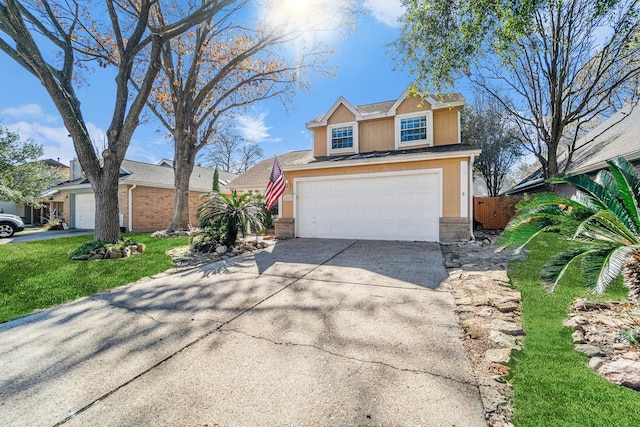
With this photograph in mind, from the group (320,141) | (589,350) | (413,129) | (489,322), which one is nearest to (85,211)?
(320,141)

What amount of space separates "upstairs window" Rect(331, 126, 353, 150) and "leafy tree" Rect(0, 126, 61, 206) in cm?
2103

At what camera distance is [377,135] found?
459 inches

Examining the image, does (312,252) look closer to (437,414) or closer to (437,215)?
(437,215)

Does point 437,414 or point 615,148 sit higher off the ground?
point 615,148

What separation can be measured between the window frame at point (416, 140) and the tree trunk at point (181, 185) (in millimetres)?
9751

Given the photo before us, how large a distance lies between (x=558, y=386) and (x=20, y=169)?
30075mm

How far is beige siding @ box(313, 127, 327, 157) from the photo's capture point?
12539 mm

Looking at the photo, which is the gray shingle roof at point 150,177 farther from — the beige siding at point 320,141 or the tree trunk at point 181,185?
the beige siding at point 320,141

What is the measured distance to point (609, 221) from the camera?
3.36 metres

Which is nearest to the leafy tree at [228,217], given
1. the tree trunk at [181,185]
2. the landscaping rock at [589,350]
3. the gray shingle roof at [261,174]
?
the tree trunk at [181,185]

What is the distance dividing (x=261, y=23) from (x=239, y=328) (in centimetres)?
1275

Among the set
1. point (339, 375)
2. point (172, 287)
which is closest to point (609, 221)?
point (339, 375)

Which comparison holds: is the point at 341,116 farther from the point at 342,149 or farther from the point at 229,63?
the point at 229,63

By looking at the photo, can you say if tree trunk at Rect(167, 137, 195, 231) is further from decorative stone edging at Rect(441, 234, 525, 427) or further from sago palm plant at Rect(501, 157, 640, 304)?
sago palm plant at Rect(501, 157, 640, 304)
